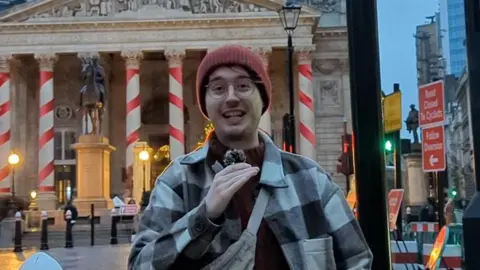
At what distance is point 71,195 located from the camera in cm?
4672

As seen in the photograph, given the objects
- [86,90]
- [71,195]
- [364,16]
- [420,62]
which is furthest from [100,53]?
[420,62]

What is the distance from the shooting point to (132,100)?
47.8 m

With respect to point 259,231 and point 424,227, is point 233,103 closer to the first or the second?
point 259,231

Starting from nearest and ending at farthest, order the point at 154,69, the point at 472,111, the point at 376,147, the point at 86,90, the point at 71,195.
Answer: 1. the point at 472,111
2. the point at 376,147
3. the point at 86,90
4. the point at 71,195
5. the point at 154,69

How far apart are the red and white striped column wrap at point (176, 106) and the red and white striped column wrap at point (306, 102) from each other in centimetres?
775

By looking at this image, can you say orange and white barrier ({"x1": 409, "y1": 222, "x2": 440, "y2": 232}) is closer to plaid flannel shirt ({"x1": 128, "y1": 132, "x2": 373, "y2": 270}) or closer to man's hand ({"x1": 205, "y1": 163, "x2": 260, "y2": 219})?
Result: plaid flannel shirt ({"x1": 128, "y1": 132, "x2": 373, "y2": 270})

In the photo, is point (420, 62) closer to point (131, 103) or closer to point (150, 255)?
point (131, 103)

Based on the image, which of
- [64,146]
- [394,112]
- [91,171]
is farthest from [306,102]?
[394,112]

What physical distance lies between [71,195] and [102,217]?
1189 centimetres

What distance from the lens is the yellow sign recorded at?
12664mm

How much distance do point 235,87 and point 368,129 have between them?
959 millimetres

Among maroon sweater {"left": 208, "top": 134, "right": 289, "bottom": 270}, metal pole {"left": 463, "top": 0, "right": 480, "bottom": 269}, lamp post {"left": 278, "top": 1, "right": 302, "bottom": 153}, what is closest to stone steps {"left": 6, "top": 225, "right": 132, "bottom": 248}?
lamp post {"left": 278, "top": 1, "right": 302, "bottom": 153}

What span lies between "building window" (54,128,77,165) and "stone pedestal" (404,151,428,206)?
22.9 m

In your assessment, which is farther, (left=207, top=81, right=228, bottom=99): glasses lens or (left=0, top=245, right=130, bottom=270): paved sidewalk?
(left=0, top=245, right=130, bottom=270): paved sidewalk
